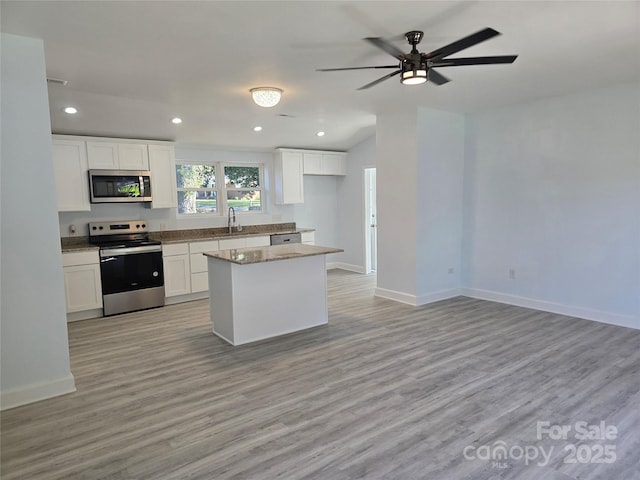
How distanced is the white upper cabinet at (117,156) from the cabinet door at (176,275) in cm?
136

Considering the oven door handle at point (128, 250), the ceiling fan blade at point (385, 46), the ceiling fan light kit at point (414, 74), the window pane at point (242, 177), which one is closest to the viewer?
the ceiling fan blade at point (385, 46)

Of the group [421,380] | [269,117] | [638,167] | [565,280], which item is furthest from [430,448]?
[269,117]

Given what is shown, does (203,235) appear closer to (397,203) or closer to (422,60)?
(397,203)

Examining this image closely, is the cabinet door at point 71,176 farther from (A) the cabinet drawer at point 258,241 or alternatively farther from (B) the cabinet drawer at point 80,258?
(A) the cabinet drawer at point 258,241

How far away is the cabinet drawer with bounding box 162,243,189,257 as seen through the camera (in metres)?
5.52

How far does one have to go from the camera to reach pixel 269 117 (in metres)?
5.43

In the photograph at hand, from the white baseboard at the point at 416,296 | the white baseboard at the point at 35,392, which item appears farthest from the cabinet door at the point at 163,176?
the white baseboard at the point at 416,296

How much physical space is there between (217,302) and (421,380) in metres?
2.25

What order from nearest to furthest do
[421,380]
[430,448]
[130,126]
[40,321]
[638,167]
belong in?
[430,448] → [40,321] → [421,380] → [638,167] → [130,126]

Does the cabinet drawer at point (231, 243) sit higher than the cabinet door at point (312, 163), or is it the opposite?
the cabinet door at point (312, 163)

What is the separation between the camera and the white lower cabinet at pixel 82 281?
482 cm

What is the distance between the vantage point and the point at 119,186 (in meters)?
5.34

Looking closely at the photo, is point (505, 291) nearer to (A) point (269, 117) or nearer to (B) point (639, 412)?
(B) point (639, 412)

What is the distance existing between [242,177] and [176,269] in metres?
2.14
